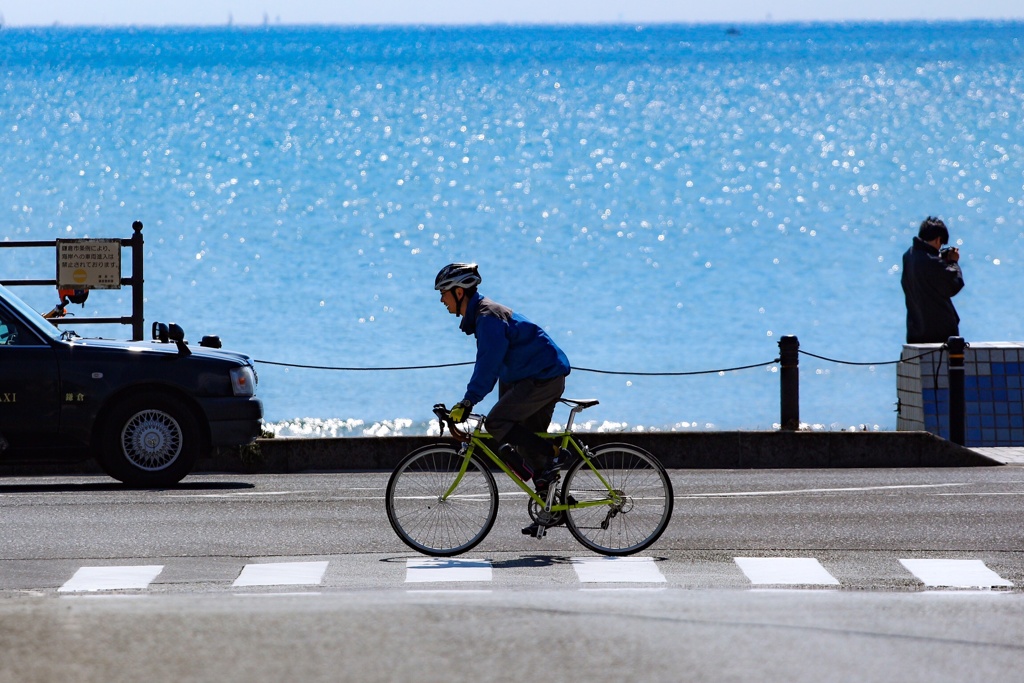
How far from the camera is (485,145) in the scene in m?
111

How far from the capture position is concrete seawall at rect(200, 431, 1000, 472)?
18078 mm

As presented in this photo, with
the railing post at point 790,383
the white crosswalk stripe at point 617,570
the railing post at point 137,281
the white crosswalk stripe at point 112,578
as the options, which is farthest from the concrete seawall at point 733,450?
Answer: the white crosswalk stripe at point 112,578

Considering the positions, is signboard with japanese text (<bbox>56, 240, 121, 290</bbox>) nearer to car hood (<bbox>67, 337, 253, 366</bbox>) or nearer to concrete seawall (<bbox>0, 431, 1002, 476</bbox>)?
concrete seawall (<bbox>0, 431, 1002, 476</bbox>)

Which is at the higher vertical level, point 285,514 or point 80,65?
point 80,65

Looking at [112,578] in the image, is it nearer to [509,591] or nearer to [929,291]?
[509,591]

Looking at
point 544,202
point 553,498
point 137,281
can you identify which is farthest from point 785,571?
point 544,202

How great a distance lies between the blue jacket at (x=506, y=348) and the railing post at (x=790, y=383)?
763 centimetres

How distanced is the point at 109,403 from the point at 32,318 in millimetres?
936

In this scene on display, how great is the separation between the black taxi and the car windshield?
0.01m

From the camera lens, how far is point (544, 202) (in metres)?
84.6

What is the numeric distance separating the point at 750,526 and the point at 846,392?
85.2 ft

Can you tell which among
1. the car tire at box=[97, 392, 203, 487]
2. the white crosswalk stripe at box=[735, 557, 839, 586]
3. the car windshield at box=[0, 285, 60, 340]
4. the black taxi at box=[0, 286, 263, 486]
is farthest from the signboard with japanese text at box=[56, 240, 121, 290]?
the white crosswalk stripe at box=[735, 557, 839, 586]

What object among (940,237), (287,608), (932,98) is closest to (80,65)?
(932,98)

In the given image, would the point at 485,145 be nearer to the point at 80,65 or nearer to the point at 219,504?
the point at 80,65
